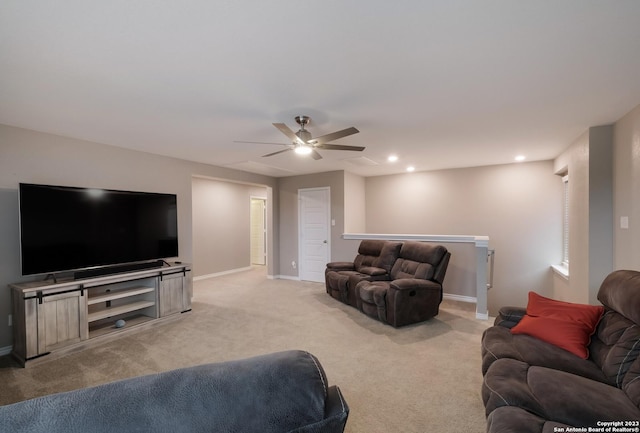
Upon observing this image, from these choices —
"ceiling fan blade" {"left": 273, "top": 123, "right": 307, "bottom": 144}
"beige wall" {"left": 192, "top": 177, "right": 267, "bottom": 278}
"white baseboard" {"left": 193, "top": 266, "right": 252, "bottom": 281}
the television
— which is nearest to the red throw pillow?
"ceiling fan blade" {"left": 273, "top": 123, "right": 307, "bottom": 144}

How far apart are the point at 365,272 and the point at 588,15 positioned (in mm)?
3747

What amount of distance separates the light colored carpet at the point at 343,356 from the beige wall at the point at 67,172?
1.04m

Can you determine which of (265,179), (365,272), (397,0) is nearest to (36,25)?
(397,0)

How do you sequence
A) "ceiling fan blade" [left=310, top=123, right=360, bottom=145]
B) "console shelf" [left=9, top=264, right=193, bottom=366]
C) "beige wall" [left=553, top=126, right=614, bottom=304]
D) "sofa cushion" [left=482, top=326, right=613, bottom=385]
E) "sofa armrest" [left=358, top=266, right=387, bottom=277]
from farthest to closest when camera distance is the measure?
"sofa armrest" [left=358, top=266, right=387, bottom=277], "beige wall" [left=553, top=126, right=614, bottom=304], "console shelf" [left=9, top=264, right=193, bottom=366], "ceiling fan blade" [left=310, top=123, right=360, bottom=145], "sofa cushion" [left=482, top=326, right=613, bottom=385]

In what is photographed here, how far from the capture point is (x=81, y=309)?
3131 millimetres

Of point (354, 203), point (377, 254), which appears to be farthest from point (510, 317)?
point (354, 203)

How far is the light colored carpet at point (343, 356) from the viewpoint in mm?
2117

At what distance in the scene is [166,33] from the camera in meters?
1.64

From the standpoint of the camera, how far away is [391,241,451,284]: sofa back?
4.00 m

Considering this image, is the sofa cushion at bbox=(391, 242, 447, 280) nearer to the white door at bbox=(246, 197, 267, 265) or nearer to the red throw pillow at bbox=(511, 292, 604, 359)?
the red throw pillow at bbox=(511, 292, 604, 359)

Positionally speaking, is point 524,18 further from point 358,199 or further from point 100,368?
point 358,199

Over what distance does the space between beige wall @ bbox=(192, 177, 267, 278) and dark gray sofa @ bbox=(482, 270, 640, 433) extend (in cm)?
598

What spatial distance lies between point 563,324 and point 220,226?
663cm

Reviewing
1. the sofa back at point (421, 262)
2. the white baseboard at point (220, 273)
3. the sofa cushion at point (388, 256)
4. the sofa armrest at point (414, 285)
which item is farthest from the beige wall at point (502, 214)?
the white baseboard at point (220, 273)
